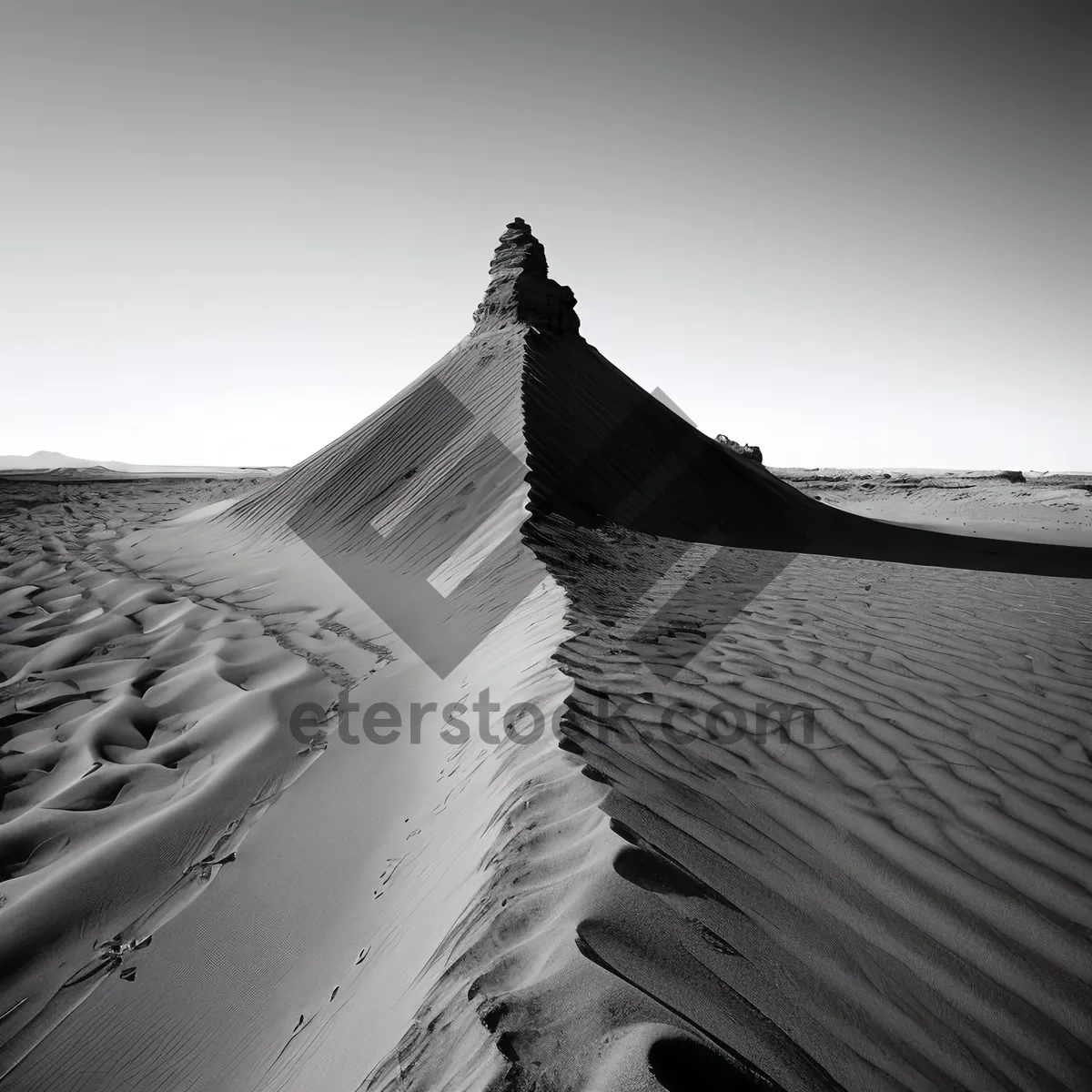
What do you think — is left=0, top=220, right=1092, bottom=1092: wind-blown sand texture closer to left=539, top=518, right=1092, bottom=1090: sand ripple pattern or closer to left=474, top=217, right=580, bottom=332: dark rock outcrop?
left=539, top=518, right=1092, bottom=1090: sand ripple pattern

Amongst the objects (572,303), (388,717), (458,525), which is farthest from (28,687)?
(572,303)

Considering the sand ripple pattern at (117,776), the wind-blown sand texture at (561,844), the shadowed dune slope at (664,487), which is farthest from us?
the shadowed dune slope at (664,487)

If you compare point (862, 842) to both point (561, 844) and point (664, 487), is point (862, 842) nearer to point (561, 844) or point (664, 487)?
point (561, 844)

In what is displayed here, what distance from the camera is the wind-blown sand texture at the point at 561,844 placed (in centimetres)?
151

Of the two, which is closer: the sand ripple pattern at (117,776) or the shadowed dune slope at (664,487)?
the sand ripple pattern at (117,776)

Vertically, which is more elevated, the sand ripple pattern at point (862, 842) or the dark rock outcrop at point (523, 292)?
the dark rock outcrop at point (523, 292)

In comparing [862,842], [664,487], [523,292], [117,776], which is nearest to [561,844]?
[862,842]

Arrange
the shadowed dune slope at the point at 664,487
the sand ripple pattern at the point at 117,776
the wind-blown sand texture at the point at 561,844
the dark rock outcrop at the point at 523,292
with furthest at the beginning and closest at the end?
the dark rock outcrop at the point at 523,292
the shadowed dune slope at the point at 664,487
the sand ripple pattern at the point at 117,776
the wind-blown sand texture at the point at 561,844

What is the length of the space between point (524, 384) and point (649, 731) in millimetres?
9030

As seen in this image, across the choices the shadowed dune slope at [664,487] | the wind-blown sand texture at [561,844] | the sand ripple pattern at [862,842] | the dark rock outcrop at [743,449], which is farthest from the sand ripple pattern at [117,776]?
the dark rock outcrop at [743,449]

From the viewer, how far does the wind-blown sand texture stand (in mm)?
1508

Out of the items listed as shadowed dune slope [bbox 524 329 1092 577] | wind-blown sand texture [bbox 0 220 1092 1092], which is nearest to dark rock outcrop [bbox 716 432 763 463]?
shadowed dune slope [bbox 524 329 1092 577]

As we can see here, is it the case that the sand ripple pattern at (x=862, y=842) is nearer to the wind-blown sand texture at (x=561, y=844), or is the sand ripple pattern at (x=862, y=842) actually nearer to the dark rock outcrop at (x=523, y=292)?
the wind-blown sand texture at (x=561, y=844)

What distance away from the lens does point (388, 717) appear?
162 inches
